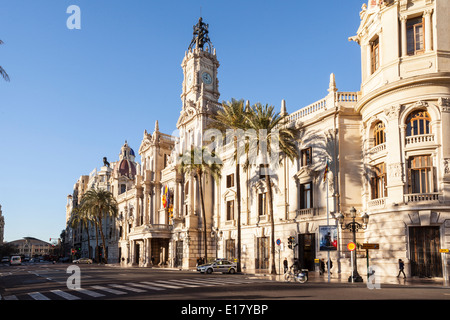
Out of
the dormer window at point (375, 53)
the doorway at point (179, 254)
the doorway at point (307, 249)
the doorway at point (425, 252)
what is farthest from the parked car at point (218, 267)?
the dormer window at point (375, 53)

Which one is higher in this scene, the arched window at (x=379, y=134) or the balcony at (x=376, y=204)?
the arched window at (x=379, y=134)

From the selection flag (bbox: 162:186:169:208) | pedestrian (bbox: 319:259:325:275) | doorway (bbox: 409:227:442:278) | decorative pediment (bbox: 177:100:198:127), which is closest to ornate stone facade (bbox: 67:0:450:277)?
doorway (bbox: 409:227:442:278)

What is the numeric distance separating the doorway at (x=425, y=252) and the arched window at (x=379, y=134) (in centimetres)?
729

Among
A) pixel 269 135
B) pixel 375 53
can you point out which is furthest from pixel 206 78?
pixel 375 53

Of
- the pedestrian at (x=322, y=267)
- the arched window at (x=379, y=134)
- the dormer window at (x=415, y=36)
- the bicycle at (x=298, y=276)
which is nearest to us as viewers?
the bicycle at (x=298, y=276)

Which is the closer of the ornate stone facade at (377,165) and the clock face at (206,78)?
the ornate stone facade at (377,165)

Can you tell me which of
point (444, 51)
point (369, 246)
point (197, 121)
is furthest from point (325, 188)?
point (197, 121)

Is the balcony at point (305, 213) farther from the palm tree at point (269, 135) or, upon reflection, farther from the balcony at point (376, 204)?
the balcony at point (376, 204)

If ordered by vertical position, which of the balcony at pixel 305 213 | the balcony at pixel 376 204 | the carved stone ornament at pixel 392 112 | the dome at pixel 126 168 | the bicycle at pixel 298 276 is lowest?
the bicycle at pixel 298 276

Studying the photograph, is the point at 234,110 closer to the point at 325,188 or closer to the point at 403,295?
the point at 325,188

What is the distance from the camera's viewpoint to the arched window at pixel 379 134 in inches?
1305

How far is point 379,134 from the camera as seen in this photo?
110ft

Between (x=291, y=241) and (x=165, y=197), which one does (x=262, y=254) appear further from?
(x=165, y=197)

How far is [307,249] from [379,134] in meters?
11.9
